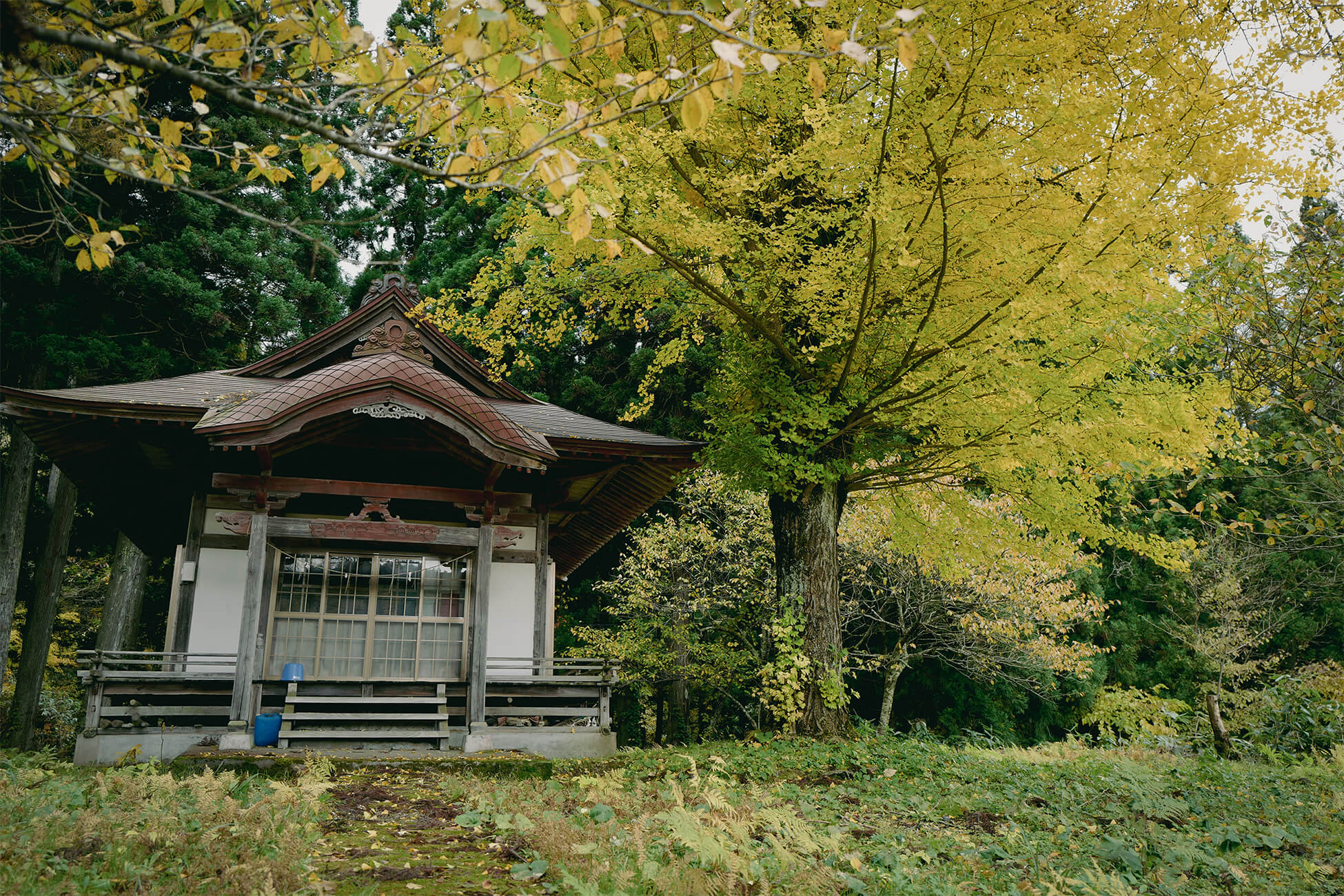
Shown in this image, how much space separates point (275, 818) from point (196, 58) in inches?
149

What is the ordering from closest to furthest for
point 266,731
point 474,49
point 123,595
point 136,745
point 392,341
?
1. point 474,49
2. point 136,745
3. point 266,731
4. point 392,341
5. point 123,595

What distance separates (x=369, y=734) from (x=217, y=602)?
2920 millimetres

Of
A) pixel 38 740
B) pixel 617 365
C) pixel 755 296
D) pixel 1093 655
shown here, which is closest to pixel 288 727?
pixel 755 296

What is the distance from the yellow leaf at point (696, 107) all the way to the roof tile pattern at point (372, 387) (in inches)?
279

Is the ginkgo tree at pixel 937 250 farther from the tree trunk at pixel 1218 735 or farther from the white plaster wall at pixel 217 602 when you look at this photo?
the tree trunk at pixel 1218 735

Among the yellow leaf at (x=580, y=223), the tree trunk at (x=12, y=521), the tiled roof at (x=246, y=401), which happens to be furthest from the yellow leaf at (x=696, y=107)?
the tree trunk at (x=12, y=521)

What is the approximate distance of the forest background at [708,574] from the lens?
653 inches

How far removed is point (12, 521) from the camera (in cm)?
1623

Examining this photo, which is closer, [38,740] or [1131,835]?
[1131,835]

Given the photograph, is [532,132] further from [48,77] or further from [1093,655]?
[1093,655]

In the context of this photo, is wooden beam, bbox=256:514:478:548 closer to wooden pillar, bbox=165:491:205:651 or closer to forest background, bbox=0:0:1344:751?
wooden pillar, bbox=165:491:205:651

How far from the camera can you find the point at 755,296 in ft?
31.0

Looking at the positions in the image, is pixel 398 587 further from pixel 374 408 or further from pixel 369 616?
pixel 374 408

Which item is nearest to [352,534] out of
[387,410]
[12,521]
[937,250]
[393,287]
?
[387,410]
